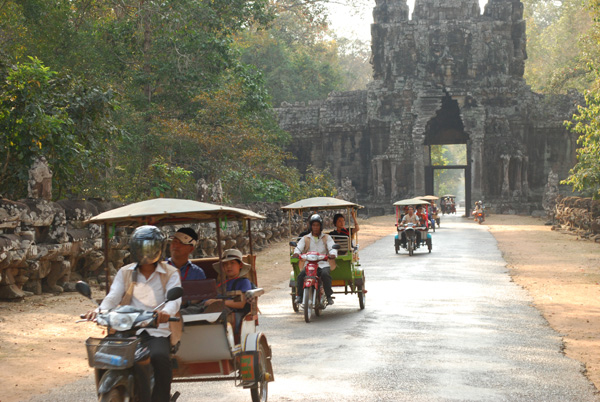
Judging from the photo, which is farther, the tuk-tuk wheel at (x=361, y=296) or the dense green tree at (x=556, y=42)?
the dense green tree at (x=556, y=42)

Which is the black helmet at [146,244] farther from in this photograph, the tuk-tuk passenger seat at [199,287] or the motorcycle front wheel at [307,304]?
the motorcycle front wheel at [307,304]

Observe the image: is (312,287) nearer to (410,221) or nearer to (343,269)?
(343,269)

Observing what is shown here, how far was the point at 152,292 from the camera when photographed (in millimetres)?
5867

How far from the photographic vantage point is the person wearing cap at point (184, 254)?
681 cm

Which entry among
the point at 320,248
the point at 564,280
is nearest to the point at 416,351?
the point at 320,248

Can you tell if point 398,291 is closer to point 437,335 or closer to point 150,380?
point 437,335

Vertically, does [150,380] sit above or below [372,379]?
above

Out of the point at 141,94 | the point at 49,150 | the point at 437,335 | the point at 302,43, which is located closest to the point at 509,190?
the point at 141,94

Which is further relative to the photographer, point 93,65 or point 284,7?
point 284,7

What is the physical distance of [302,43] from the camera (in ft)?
229

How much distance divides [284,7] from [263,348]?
4729cm

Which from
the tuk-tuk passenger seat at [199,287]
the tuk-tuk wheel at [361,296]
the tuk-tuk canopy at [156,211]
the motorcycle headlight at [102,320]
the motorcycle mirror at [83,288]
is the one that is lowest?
the tuk-tuk wheel at [361,296]

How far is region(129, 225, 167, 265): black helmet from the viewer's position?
18.6 feet

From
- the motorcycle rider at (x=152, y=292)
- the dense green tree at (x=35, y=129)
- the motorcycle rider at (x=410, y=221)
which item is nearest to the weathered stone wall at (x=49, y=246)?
the dense green tree at (x=35, y=129)
